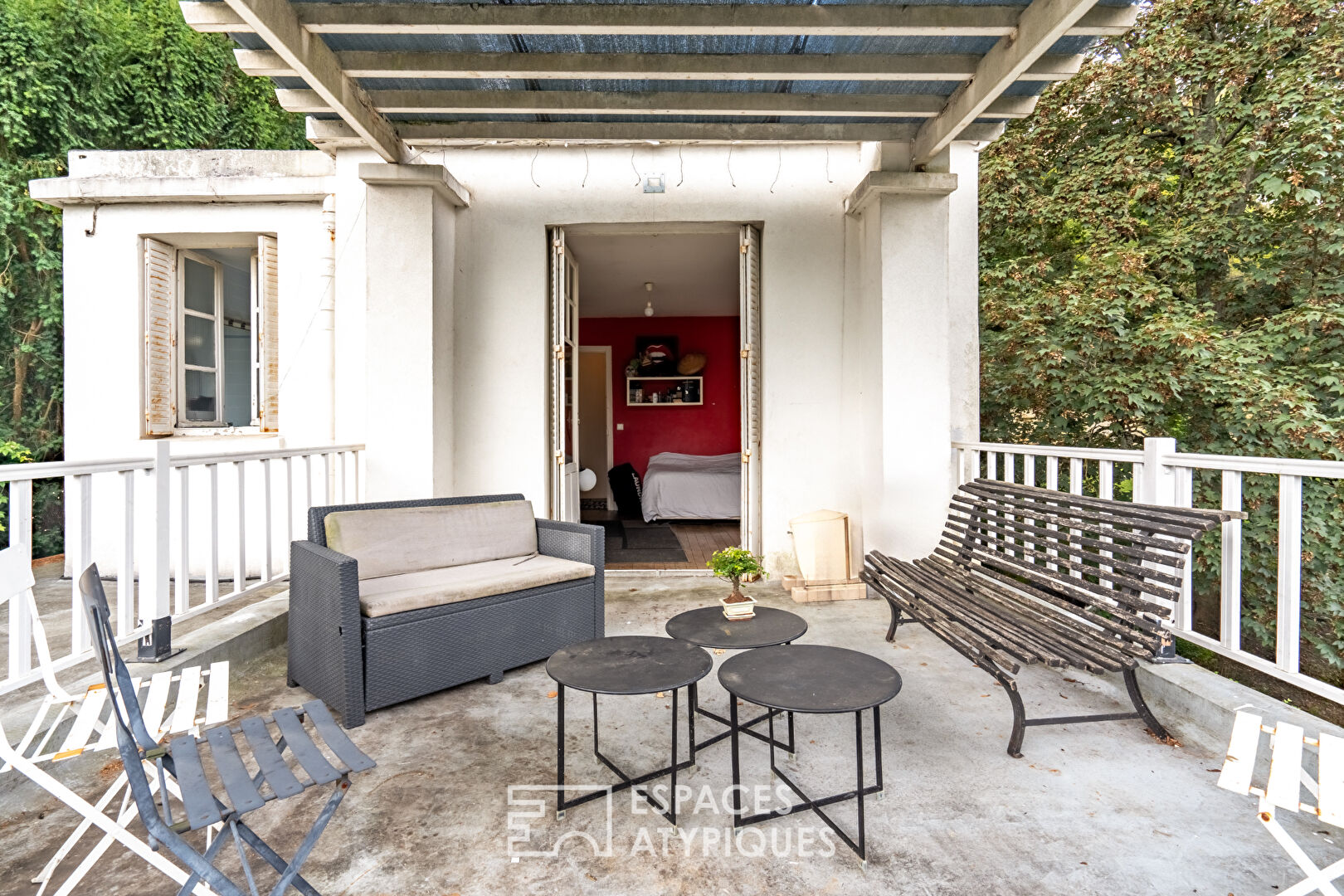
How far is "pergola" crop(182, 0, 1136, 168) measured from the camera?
279 centimetres

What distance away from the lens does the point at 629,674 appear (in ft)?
5.98

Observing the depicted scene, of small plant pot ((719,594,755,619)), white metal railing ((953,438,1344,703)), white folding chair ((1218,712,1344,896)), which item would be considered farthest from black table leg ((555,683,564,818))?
white metal railing ((953,438,1344,703))

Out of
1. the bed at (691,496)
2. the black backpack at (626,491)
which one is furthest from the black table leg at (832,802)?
the black backpack at (626,491)

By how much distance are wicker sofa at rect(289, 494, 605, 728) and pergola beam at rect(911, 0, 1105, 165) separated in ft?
9.61

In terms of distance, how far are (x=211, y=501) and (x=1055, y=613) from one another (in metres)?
3.80

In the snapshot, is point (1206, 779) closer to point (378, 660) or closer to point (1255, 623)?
point (378, 660)

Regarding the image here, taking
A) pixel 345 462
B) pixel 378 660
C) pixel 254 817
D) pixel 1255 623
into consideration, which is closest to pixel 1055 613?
pixel 378 660

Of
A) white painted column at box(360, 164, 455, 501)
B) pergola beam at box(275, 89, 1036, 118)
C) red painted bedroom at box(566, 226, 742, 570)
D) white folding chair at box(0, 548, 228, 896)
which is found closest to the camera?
white folding chair at box(0, 548, 228, 896)

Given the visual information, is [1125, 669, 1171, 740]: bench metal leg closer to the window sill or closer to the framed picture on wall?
the window sill

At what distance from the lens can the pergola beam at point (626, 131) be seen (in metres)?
3.92

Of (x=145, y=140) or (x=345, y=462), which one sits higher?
(x=145, y=140)

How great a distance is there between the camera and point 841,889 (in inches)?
60.2

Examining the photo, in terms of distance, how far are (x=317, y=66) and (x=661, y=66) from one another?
1.65 meters

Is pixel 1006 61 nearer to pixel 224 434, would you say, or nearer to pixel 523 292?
pixel 523 292
